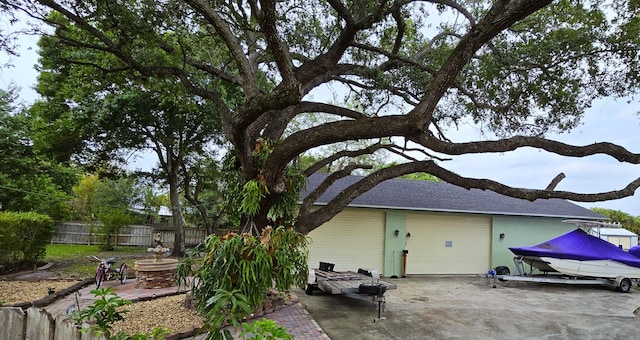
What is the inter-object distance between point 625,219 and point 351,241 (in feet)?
67.9

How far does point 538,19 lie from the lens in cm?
770

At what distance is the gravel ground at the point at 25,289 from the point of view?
7199mm

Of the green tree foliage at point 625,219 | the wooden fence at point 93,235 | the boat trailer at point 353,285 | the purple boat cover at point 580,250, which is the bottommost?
the wooden fence at point 93,235

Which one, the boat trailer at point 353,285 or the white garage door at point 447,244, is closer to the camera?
the boat trailer at point 353,285

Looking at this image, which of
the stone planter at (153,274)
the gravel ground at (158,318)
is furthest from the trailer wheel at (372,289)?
the stone planter at (153,274)

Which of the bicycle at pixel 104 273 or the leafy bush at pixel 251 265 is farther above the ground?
the leafy bush at pixel 251 265

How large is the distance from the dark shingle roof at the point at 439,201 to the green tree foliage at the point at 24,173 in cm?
1215

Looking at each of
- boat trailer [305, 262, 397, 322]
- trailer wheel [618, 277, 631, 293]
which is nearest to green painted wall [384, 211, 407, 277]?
boat trailer [305, 262, 397, 322]

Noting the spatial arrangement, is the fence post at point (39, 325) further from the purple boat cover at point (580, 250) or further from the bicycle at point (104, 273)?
the purple boat cover at point (580, 250)

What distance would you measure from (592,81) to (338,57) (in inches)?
213

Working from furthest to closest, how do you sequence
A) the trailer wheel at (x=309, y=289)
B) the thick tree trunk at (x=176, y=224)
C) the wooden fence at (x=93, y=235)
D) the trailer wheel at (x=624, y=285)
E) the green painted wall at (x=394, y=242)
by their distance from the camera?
1. the wooden fence at (x=93, y=235)
2. the thick tree trunk at (x=176, y=224)
3. the green painted wall at (x=394, y=242)
4. the trailer wheel at (x=624, y=285)
5. the trailer wheel at (x=309, y=289)

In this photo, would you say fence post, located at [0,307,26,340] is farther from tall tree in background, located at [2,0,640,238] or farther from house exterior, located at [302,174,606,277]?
house exterior, located at [302,174,606,277]

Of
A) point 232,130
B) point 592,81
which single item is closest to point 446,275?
point 592,81

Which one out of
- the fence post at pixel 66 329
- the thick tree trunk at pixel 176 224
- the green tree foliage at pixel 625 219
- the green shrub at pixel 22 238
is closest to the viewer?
the fence post at pixel 66 329
